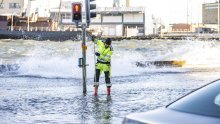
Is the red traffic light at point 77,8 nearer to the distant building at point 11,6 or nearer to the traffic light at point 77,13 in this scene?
the traffic light at point 77,13

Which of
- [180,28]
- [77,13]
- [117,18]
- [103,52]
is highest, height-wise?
[117,18]

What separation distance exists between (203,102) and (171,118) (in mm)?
563

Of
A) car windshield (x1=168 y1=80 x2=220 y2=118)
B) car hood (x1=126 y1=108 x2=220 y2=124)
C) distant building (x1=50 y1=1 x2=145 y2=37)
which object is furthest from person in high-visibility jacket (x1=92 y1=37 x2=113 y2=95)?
distant building (x1=50 y1=1 x2=145 y2=37)

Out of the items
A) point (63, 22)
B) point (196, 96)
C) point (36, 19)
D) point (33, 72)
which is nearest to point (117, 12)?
point (63, 22)

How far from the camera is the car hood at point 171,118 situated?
4.57m

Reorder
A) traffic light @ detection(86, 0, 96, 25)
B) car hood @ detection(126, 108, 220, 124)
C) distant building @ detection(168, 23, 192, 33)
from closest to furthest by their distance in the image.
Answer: car hood @ detection(126, 108, 220, 124), traffic light @ detection(86, 0, 96, 25), distant building @ detection(168, 23, 192, 33)

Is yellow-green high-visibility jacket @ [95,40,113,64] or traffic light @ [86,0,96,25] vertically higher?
traffic light @ [86,0,96,25]

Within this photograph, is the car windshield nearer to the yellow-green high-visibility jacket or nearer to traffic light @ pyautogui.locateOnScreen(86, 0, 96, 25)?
the yellow-green high-visibility jacket

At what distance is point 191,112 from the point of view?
4980 mm

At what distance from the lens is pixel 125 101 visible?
574 inches

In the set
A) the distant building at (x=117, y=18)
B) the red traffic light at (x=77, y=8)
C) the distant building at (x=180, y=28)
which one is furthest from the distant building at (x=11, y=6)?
the red traffic light at (x=77, y=8)

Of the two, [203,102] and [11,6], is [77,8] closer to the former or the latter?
[203,102]

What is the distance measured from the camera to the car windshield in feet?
16.3

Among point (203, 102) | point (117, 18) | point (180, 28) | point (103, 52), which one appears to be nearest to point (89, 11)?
point (103, 52)
